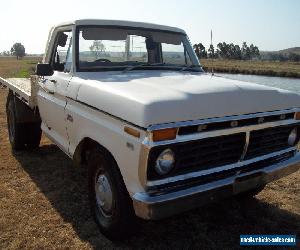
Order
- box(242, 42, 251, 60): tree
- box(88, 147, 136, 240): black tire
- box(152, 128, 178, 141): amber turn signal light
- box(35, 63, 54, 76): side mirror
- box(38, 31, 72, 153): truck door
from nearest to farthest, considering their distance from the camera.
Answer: box(152, 128, 178, 141): amber turn signal light < box(88, 147, 136, 240): black tire < box(38, 31, 72, 153): truck door < box(35, 63, 54, 76): side mirror < box(242, 42, 251, 60): tree

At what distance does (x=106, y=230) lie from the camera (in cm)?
349

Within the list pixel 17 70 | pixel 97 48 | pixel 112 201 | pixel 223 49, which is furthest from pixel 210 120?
pixel 223 49

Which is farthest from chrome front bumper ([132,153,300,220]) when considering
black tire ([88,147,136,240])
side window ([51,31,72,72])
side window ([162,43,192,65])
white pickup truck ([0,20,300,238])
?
side window ([51,31,72,72])

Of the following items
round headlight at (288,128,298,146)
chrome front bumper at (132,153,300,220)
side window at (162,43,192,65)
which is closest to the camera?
chrome front bumper at (132,153,300,220)

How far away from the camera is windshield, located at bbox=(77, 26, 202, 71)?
436cm

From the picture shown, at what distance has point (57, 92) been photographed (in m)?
4.34

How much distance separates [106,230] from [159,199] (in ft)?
2.98

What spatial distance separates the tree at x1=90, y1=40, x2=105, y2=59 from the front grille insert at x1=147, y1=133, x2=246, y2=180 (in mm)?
2043

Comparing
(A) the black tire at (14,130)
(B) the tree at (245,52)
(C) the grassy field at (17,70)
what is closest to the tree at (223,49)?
(B) the tree at (245,52)

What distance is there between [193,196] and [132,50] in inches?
94.3

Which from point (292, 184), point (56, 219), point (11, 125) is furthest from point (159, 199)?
point (11, 125)

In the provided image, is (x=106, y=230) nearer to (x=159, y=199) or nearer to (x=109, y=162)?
(x=109, y=162)

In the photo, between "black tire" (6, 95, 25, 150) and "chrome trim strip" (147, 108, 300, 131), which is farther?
"black tire" (6, 95, 25, 150)

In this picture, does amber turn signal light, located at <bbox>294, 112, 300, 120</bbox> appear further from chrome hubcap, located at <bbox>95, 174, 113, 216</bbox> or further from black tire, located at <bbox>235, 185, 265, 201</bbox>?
chrome hubcap, located at <bbox>95, 174, 113, 216</bbox>
